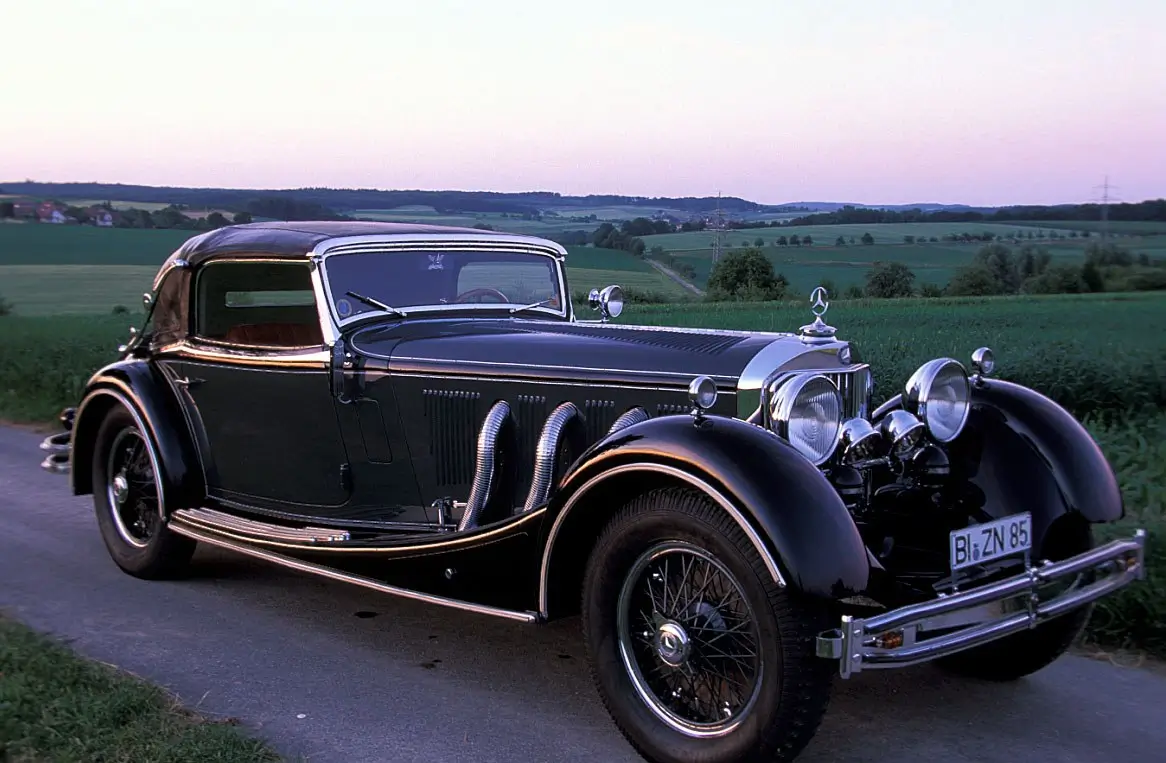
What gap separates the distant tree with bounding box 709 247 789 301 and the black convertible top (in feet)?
76.5

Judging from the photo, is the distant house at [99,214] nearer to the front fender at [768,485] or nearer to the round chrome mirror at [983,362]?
the round chrome mirror at [983,362]

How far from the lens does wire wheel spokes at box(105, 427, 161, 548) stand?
5566 mm

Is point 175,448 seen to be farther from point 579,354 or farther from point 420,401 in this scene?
point 579,354

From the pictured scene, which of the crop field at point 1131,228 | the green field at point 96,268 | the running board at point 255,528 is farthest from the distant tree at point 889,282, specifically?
the running board at point 255,528

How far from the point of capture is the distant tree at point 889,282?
1183 inches

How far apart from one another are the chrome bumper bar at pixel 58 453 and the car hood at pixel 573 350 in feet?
8.32

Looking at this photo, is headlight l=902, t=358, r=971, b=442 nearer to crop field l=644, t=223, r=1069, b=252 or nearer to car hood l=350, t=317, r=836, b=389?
car hood l=350, t=317, r=836, b=389

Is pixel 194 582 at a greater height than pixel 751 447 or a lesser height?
lesser

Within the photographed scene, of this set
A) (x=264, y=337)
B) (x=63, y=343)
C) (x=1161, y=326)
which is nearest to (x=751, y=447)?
(x=264, y=337)

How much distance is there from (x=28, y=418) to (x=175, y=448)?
23.5ft

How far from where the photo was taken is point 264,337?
17.4ft

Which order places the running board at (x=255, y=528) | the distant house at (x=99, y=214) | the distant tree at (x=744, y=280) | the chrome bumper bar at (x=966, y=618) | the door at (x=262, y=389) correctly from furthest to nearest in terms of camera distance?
the distant house at (x=99, y=214)
the distant tree at (x=744, y=280)
the door at (x=262, y=389)
the running board at (x=255, y=528)
the chrome bumper bar at (x=966, y=618)

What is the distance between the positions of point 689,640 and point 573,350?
4.55 ft

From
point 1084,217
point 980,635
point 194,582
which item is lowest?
point 194,582
